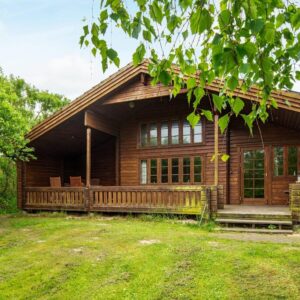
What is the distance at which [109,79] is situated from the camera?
10.6 meters

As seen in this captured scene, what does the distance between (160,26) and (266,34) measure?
0.74 meters

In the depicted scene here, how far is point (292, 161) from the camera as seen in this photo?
10391mm

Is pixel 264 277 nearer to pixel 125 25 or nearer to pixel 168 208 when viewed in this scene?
pixel 125 25

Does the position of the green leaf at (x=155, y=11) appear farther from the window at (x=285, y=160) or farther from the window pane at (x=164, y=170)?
the window pane at (x=164, y=170)

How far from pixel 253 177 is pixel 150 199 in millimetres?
3816

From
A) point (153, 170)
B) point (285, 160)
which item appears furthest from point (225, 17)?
point (153, 170)

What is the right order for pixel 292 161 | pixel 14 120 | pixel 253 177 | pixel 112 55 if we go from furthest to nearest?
pixel 253 177, pixel 292 161, pixel 14 120, pixel 112 55

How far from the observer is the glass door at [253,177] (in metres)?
10.8

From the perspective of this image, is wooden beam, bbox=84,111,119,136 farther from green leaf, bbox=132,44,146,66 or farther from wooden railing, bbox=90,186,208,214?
green leaf, bbox=132,44,146,66

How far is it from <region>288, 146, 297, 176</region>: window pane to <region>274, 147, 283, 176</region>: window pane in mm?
246

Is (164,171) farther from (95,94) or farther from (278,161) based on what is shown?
(278,161)

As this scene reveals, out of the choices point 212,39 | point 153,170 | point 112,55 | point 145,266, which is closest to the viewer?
point 212,39

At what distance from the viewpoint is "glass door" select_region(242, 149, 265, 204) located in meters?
10.8

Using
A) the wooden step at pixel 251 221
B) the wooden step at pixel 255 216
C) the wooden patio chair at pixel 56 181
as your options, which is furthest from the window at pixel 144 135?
the wooden step at pixel 251 221
